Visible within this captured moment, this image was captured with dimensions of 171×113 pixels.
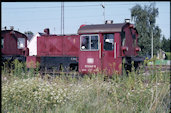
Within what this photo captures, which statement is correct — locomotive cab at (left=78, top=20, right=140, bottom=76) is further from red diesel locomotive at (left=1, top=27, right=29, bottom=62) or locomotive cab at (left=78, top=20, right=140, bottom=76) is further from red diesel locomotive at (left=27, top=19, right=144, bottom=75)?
red diesel locomotive at (left=1, top=27, right=29, bottom=62)

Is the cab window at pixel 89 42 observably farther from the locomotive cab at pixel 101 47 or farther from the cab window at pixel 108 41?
the cab window at pixel 108 41

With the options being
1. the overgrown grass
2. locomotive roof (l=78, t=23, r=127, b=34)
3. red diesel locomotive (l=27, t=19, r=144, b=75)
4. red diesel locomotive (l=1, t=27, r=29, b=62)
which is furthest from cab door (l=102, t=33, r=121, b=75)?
red diesel locomotive (l=1, t=27, r=29, b=62)

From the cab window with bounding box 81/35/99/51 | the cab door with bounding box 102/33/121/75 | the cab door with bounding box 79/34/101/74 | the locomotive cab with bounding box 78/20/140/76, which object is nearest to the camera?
the cab door with bounding box 102/33/121/75

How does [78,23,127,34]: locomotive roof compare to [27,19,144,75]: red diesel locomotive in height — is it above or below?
above

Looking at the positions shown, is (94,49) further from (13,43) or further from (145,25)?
(145,25)

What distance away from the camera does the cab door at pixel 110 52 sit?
962 cm

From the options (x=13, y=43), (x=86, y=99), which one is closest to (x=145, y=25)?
(x=13, y=43)

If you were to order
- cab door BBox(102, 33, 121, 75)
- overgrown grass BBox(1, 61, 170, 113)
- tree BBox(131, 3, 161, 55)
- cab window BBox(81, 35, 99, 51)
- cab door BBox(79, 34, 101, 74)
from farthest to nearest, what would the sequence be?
tree BBox(131, 3, 161, 55)
cab window BBox(81, 35, 99, 51)
cab door BBox(79, 34, 101, 74)
cab door BBox(102, 33, 121, 75)
overgrown grass BBox(1, 61, 170, 113)

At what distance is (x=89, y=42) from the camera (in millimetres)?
10195

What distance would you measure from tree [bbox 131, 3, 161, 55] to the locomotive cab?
23783 millimetres

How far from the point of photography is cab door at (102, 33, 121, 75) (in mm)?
9617

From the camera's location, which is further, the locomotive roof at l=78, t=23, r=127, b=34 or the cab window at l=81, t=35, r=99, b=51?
the cab window at l=81, t=35, r=99, b=51

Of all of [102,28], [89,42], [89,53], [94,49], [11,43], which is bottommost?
[89,53]

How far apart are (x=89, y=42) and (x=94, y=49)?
48cm
